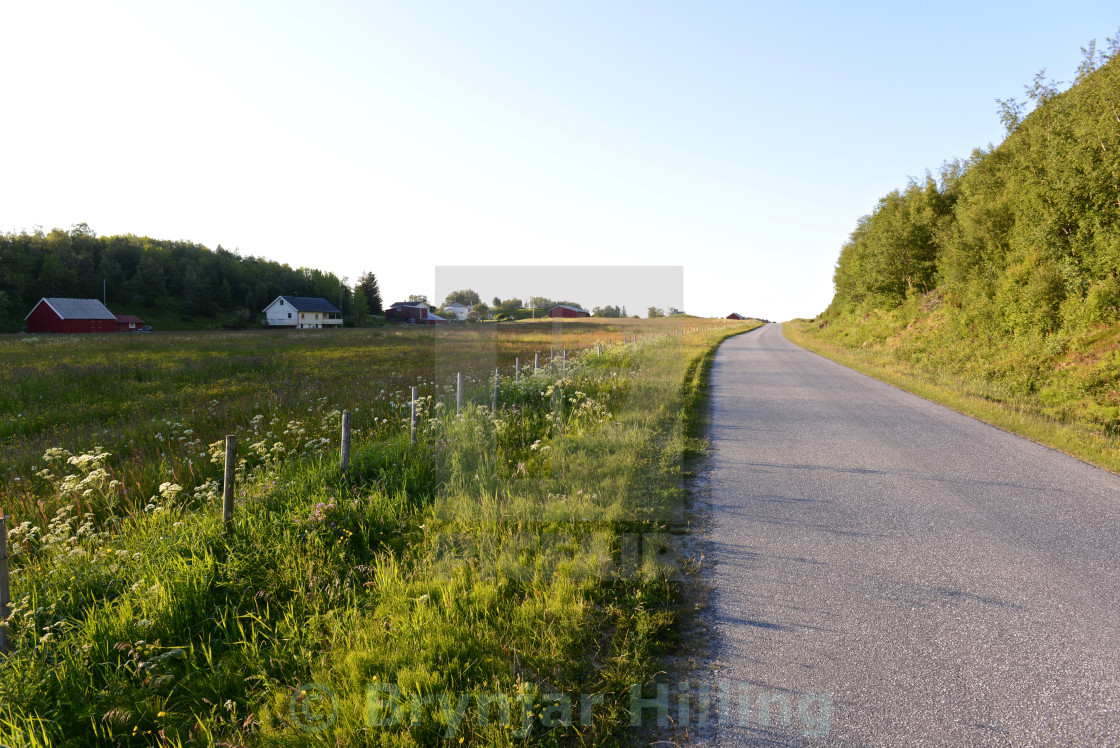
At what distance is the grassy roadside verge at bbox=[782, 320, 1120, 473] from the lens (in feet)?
25.8

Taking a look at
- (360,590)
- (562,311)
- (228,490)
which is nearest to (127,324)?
(562,311)

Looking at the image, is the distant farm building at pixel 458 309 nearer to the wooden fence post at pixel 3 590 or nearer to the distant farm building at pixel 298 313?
the wooden fence post at pixel 3 590

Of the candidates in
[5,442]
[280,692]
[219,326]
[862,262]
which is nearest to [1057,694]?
[280,692]

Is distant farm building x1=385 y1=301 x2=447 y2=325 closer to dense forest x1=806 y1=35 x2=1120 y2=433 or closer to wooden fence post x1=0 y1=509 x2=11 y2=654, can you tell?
dense forest x1=806 y1=35 x2=1120 y2=433

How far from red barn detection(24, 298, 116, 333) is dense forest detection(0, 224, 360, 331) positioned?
2.06 m

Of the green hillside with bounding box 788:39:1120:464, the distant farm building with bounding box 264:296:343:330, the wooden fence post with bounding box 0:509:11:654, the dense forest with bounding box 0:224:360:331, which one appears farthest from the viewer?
the distant farm building with bounding box 264:296:343:330

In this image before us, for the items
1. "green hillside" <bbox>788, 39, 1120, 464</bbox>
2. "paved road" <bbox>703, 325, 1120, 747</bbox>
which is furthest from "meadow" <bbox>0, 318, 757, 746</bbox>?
"green hillside" <bbox>788, 39, 1120, 464</bbox>

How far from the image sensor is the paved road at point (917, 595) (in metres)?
2.77

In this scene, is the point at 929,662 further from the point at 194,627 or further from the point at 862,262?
the point at 862,262

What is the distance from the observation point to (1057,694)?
2891mm

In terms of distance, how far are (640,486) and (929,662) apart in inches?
136

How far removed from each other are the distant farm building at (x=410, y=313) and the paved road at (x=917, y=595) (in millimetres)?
87540

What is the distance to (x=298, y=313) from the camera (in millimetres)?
83438

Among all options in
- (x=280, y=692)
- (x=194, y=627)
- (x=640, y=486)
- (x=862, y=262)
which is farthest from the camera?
(x=862, y=262)
